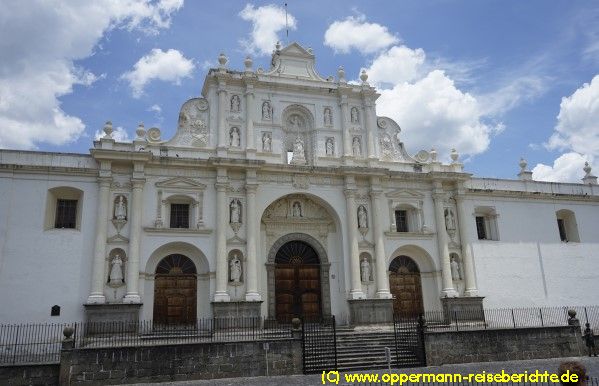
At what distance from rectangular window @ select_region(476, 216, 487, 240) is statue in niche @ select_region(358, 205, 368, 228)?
645 cm

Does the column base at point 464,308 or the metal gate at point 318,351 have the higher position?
the column base at point 464,308

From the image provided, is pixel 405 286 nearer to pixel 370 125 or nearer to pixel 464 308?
pixel 464 308

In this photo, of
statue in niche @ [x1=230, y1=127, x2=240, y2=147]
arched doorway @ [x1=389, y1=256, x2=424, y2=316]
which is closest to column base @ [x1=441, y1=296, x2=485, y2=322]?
arched doorway @ [x1=389, y1=256, x2=424, y2=316]

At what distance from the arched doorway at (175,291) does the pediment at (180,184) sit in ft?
9.44

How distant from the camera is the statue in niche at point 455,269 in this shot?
23.4 meters

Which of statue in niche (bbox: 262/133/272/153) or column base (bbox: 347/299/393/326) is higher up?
statue in niche (bbox: 262/133/272/153)

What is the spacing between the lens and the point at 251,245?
21.0m

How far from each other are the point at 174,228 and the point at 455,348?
11641 mm

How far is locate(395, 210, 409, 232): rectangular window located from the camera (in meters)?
24.3

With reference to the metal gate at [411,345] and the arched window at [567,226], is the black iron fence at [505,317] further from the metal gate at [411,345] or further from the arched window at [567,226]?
the arched window at [567,226]

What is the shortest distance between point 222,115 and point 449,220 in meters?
11.8

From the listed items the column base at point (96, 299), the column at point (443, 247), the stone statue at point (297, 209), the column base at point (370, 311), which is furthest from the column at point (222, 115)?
the column at point (443, 247)

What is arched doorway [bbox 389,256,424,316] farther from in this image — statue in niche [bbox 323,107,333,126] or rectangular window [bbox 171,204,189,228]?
rectangular window [bbox 171,204,189,228]

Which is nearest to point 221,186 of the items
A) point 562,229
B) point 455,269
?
point 455,269
